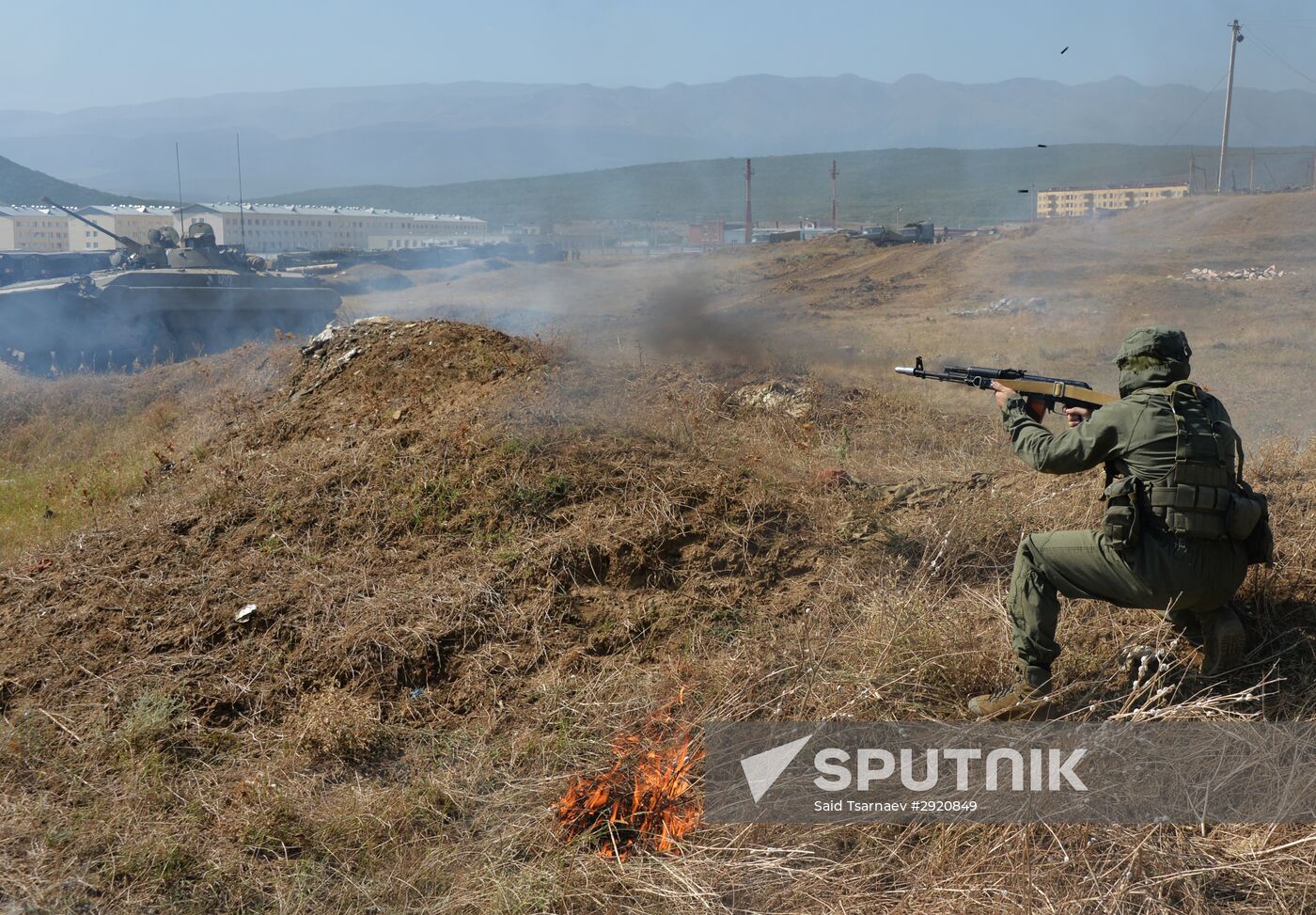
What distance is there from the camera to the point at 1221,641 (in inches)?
162

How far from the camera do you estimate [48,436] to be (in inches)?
489

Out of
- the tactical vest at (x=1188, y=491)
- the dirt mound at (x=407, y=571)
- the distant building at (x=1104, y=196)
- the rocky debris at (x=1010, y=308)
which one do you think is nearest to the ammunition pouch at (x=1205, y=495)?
the tactical vest at (x=1188, y=491)

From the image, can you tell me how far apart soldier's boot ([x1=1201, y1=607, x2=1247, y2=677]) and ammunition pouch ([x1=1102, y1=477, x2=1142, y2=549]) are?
604 millimetres

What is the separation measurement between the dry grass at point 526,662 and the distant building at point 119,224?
4010 cm

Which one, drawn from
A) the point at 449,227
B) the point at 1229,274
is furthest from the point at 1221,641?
the point at 449,227

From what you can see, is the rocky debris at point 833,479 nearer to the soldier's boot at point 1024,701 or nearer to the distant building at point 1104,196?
the soldier's boot at point 1024,701

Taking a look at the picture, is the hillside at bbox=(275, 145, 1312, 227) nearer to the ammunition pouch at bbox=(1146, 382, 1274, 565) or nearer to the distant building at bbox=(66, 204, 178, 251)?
the distant building at bbox=(66, 204, 178, 251)

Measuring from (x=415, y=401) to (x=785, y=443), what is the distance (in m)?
2.79

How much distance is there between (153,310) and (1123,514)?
2040 centimetres

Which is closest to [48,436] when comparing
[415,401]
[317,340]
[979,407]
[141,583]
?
[317,340]

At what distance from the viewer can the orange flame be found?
376 cm

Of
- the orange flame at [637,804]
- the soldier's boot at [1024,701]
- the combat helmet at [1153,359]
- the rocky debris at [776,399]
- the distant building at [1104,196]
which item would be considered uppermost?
the distant building at [1104,196]

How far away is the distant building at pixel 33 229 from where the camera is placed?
52.1 m

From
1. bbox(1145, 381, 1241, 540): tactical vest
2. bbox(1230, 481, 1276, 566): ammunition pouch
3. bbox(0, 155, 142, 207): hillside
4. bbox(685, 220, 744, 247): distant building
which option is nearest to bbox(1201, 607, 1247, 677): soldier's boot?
bbox(1230, 481, 1276, 566): ammunition pouch
